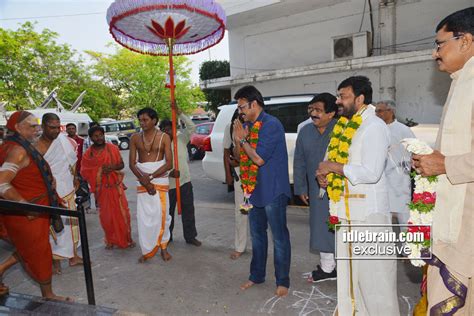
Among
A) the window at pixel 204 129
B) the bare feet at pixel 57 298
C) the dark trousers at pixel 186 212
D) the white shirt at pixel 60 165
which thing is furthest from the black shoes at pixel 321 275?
the window at pixel 204 129

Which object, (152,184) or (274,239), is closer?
(274,239)

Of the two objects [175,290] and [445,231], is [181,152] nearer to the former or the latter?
[175,290]

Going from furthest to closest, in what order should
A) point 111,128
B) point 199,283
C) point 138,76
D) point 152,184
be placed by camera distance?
1. point 138,76
2. point 111,128
3. point 152,184
4. point 199,283

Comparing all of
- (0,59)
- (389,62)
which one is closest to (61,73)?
(0,59)

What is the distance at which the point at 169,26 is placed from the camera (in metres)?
4.57

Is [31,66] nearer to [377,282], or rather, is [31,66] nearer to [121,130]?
[121,130]

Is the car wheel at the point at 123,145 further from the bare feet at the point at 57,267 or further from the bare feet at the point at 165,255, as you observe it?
the bare feet at the point at 165,255

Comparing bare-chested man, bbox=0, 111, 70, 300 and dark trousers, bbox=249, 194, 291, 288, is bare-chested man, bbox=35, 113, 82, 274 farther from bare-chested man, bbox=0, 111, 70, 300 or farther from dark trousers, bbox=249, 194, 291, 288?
dark trousers, bbox=249, 194, 291, 288

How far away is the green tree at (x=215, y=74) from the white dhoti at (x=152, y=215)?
1366 cm

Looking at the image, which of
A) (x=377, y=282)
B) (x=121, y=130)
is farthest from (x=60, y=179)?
(x=121, y=130)

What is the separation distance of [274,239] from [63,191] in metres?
2.86

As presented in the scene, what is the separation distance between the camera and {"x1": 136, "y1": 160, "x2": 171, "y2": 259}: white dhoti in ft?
14.8

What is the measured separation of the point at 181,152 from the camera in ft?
16.9

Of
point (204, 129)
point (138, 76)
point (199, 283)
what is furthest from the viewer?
point (138, 76)
